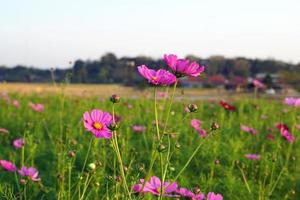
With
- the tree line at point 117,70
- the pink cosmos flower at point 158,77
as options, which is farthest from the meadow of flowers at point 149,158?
the tree line at point 117,70

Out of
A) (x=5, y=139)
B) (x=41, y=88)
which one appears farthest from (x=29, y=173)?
(x=41, y=88)

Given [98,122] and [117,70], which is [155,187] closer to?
[98,122]

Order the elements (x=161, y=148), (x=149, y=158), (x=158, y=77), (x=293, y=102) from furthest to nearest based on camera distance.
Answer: (x=149, y=158) < (x=293, y=102) < (x=158, y=77) < (x=161, y=148)

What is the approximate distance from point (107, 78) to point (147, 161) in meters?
58.0

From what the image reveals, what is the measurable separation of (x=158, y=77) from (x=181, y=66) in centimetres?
7

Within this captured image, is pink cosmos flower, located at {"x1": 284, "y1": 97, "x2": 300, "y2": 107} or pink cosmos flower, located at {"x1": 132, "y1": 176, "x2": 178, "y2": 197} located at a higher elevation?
pink cosmos flower, located at {"x1": 284, "y1": 97, "x2": 300, "y2": 107}

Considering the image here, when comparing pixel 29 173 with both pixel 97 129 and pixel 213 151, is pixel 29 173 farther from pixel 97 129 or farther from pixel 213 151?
pixel 213 151

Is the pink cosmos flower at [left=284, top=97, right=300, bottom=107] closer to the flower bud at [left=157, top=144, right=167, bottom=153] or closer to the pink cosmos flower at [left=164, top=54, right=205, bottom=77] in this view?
the pink cosmos flower at [left=164, top=54, right=205, bottom=77]

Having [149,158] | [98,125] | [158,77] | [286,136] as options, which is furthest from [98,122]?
[149,158]

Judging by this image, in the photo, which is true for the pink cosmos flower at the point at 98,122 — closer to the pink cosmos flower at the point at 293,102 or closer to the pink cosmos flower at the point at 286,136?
the pink cosmos flower at the point at 286,136

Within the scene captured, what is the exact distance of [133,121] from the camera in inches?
179

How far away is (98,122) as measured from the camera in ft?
4.48

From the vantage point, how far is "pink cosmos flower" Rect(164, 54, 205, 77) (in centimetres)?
125

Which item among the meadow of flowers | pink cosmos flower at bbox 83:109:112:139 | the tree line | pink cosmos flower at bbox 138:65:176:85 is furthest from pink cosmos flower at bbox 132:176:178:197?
the tree line
